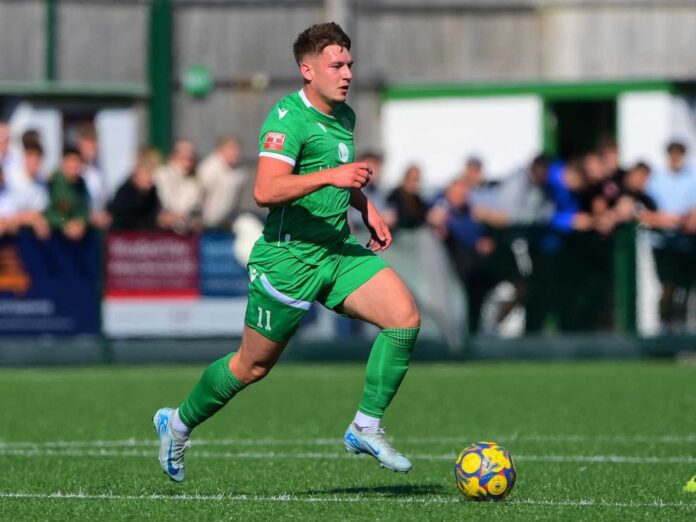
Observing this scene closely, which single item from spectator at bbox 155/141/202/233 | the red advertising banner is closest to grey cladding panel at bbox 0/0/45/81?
spectator at bbox 155/141/202/233

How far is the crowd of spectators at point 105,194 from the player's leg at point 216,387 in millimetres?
8673

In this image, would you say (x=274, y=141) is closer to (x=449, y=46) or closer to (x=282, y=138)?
(x=282, y=138)

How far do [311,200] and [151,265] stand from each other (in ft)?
30.3

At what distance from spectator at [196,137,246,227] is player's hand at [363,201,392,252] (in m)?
9.49

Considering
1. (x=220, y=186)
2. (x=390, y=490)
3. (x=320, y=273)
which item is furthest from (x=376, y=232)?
(x=220, y=186)

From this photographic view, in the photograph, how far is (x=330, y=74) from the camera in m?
7.70

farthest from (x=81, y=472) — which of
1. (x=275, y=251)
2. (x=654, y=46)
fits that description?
(x=654, y=46)

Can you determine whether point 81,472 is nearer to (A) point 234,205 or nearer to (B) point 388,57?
(A) point 234,205

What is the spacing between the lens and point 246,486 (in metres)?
8.10

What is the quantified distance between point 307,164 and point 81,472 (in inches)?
85.1

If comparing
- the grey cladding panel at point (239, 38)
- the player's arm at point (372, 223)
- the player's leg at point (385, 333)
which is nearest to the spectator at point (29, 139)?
the player's arm at point (372, 223)

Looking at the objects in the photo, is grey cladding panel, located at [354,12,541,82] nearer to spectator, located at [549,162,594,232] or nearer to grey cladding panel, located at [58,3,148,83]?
grey cladding panel, located at [58,3,148,83]

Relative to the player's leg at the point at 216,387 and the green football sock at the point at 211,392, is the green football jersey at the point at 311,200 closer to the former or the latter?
the player's leg at the point at 216,387

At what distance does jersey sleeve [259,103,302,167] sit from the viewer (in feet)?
24.8
